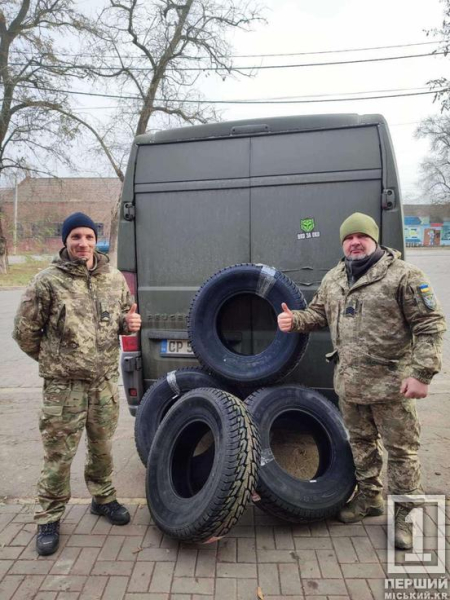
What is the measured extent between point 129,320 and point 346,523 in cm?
188

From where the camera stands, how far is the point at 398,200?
3.26m

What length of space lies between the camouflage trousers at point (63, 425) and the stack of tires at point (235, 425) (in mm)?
394

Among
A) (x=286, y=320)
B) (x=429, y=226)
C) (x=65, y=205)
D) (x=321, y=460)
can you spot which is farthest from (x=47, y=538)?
(x=429, y=226)

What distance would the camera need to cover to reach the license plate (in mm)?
3670

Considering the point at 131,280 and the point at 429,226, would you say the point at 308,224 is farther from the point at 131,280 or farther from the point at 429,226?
the point at 429,226

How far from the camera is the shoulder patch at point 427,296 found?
258 centimetres

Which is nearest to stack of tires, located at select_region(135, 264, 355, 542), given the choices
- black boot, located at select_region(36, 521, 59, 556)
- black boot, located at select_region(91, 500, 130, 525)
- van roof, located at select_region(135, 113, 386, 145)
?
black boot, located at select_region(91, 500, 130, 525)

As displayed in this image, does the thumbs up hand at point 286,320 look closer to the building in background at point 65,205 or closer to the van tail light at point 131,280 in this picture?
the van tail light at point 131,280

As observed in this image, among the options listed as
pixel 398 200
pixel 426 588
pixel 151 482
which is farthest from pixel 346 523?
pixel 398 200

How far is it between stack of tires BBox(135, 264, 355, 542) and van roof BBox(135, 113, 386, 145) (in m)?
1.07

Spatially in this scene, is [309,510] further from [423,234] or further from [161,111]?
[423,234]

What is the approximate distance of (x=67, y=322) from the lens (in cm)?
278

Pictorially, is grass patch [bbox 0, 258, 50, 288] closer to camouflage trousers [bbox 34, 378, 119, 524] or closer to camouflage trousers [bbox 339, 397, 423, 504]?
camouflage trousers [bbox 34, 378, 119, 524]

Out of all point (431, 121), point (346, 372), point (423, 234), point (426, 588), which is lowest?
point (426, 588)
